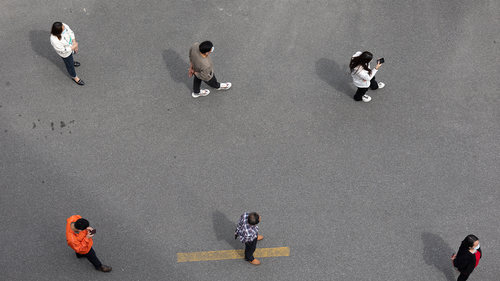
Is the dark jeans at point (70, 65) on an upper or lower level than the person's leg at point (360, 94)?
lower

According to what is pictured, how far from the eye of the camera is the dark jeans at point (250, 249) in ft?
17.3

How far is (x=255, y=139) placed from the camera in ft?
21.7

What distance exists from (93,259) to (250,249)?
247cm

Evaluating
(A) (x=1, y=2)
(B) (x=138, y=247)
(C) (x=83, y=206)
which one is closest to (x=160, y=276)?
(B) (x=138, y=247)

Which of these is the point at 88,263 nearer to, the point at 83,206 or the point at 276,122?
the point at 83,206

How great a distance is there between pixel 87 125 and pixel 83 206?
1576 millimetres

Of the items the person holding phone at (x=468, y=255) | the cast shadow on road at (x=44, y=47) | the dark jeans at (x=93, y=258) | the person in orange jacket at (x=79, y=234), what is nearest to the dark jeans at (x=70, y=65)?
the cast shadow on road at (x=44, y=47)

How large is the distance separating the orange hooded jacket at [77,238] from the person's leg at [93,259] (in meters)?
0.23

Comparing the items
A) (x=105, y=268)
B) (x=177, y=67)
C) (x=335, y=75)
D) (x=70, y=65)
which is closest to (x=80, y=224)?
(x=105, y=268)

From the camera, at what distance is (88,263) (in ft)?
19.1

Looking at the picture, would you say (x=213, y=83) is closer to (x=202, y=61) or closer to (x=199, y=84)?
(x=199, y=84)

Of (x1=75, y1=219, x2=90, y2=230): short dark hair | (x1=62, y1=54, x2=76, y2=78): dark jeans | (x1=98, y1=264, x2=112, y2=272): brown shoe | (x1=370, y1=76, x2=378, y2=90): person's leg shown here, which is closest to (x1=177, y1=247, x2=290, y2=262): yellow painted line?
(x1=98, y1=264, x2=112, y2=272): brown shoe

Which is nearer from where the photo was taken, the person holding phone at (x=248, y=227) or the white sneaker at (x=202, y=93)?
the person holding phone at (x=248, y=227)

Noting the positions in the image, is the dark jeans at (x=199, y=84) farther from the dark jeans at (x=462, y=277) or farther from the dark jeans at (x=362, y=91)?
the dark jeans at (x=462, y=277)
